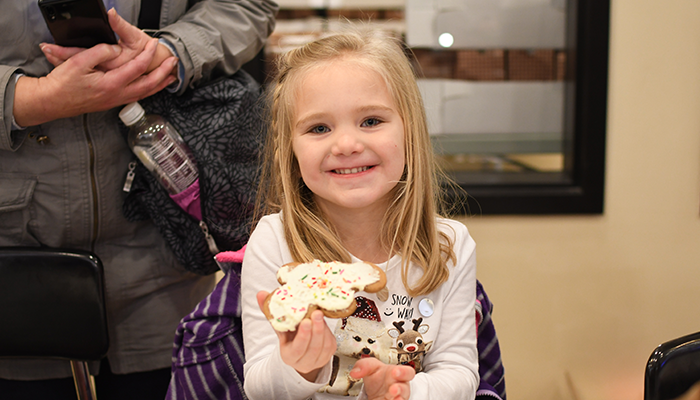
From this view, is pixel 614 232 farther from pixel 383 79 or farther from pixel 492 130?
pixel 383 79

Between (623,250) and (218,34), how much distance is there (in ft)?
5.55

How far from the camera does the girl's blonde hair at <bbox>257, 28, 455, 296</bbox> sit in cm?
103

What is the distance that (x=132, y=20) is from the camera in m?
1.24

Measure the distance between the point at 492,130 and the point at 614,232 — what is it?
24.1 inches

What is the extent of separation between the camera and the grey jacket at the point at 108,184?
1163mm

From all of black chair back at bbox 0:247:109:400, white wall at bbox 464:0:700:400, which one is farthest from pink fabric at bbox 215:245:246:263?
white wall at bbox 464:0:700:400

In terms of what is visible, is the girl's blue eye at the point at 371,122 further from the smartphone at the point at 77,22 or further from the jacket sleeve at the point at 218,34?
the smartphone at the point at 77,22

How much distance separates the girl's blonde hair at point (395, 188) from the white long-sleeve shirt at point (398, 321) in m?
0.03

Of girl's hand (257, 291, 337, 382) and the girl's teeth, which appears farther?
the girl's teeth

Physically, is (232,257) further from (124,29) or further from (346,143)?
(124,29)

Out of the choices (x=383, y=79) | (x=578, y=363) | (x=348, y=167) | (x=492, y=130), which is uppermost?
(x=383, y=79)

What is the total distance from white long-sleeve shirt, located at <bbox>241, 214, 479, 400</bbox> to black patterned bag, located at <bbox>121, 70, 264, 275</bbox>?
21cm

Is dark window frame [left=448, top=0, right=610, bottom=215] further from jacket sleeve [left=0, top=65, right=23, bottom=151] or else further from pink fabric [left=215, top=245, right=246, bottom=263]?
jacket sleeve [left=0, top=65, right=23, bottom=151]

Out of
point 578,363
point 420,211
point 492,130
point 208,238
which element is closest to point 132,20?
point 208,238
